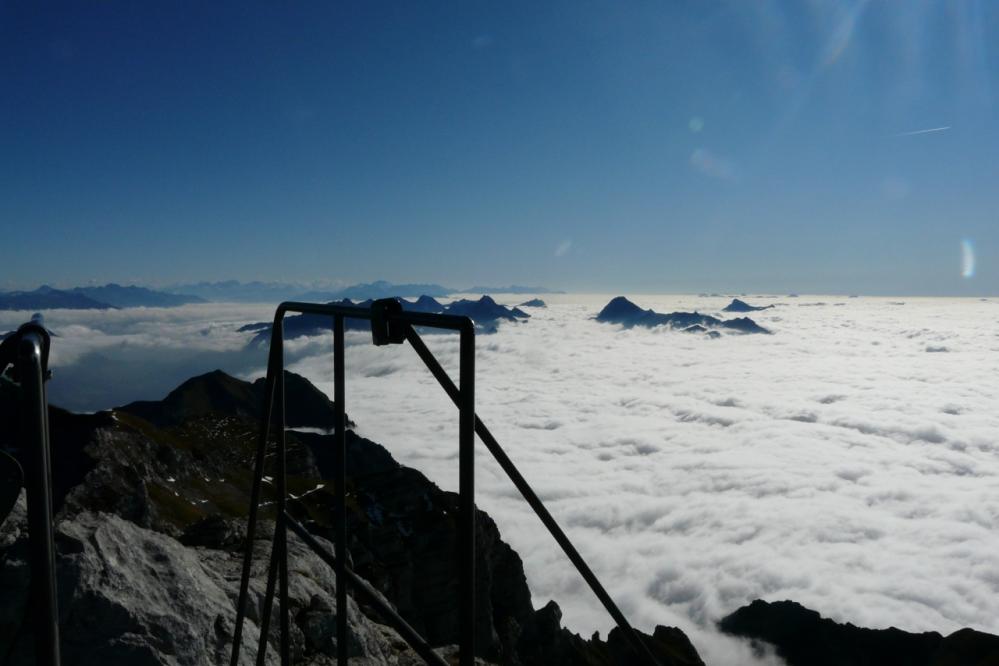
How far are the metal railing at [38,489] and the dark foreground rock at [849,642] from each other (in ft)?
344

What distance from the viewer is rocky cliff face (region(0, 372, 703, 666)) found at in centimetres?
850

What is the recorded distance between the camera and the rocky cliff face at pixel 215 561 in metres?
8.50

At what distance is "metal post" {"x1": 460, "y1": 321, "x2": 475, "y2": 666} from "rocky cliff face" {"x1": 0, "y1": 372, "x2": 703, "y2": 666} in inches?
107

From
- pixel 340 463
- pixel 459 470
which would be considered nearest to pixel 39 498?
pixel 459 470

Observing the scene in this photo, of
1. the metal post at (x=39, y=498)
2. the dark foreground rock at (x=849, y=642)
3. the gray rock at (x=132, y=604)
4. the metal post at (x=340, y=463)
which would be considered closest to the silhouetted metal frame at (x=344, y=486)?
the metal post at (x=340, y=463)

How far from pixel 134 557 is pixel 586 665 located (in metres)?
85.1

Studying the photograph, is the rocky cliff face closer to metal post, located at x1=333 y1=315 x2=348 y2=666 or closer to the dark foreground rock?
metal post, located at x1=333 y1=315 x2=348 y2=666

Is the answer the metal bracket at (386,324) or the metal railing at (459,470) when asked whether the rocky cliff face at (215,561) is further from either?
the metal bracket at (386,324)

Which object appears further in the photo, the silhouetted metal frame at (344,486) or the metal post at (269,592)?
the metal post at (269,592)

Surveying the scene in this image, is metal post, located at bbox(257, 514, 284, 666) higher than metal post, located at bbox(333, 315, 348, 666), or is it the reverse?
metal post, located at bbox(333, 315, 348, 666)

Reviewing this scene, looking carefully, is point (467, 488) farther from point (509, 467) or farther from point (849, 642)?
point (849, 642)

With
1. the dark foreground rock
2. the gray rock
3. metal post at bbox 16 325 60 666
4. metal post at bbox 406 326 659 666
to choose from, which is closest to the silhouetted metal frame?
metal post at bbox 406 326 659 666

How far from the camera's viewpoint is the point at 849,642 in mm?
107750

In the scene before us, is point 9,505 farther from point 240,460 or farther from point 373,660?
point 240,460
